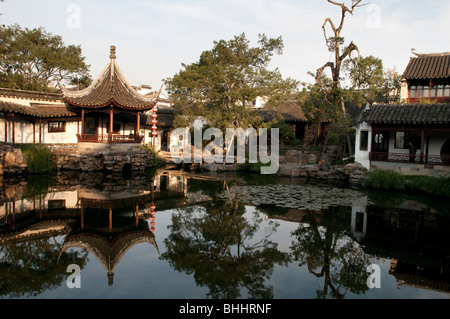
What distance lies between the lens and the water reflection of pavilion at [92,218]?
19.4 ft

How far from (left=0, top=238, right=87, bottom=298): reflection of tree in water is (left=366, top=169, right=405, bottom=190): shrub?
35.9 ft

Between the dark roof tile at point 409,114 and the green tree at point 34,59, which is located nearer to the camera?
the dark roof tile at point 409,114

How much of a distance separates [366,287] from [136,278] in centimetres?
335

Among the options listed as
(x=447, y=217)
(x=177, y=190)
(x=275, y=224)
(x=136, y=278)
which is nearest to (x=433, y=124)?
(x=447, y=217)

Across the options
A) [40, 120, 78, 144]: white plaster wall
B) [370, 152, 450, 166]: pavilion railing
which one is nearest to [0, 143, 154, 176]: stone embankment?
[40, 120, 78, 144]: white plaster wall

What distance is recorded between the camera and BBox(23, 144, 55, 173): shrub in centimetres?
1448

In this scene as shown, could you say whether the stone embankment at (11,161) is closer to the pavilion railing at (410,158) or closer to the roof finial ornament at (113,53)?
the roof finial ornament at (113,53)

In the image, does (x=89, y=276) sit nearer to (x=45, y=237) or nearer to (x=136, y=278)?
(x=136, y=278)

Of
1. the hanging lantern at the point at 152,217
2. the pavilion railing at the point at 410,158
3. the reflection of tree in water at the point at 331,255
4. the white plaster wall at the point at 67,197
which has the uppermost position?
the pavilion railing at the point at 410,158

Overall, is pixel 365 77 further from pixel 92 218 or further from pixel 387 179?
pixel 92 218

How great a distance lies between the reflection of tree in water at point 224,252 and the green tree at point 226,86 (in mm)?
8934

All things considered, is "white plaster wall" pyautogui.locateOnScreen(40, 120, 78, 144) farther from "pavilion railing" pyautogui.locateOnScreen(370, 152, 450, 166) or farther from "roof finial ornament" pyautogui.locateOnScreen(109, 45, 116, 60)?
"pavilion railing" pyautogui.locateOnScreen(370, 152, 450, 166)

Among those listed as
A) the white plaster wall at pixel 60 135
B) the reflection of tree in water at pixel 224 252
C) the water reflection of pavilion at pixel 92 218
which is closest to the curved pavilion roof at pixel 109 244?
the water reflection of pavilion at pixel 92 218

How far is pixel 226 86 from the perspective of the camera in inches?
672
